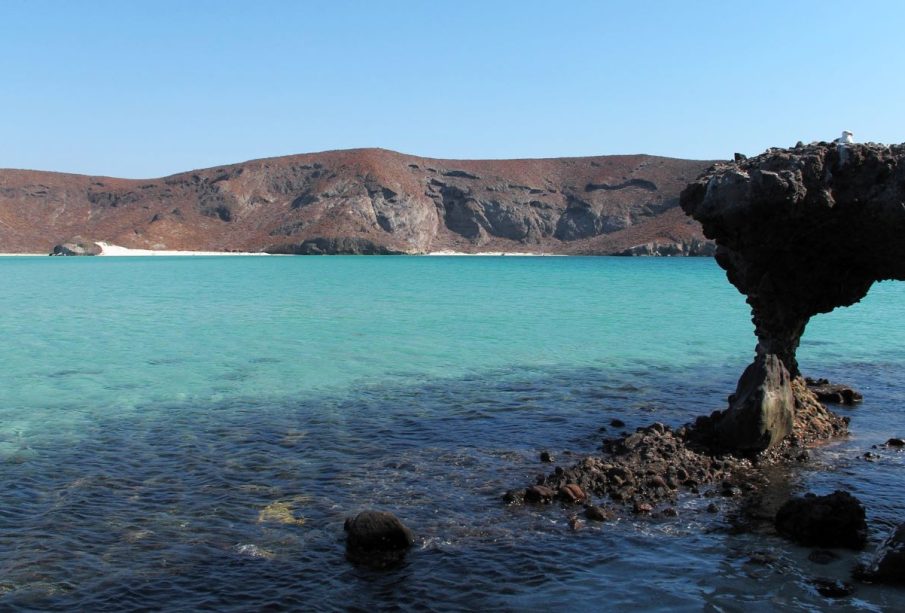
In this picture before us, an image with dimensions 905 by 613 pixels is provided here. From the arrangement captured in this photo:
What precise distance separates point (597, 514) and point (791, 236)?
26.9ft

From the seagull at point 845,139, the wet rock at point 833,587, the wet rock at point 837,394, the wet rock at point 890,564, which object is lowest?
the wet rock at point 833,587

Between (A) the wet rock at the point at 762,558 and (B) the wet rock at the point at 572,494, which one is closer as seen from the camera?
(A) the wet rock at the point at 762,558

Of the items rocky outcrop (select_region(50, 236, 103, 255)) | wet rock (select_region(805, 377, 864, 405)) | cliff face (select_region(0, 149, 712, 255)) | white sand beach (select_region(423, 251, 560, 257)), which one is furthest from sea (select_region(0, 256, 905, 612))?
white sand beach (select_region(423, 251, 560, 257))

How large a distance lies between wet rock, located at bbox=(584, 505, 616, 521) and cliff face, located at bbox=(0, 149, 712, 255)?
463 feet

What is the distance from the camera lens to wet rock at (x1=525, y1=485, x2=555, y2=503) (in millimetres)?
11820

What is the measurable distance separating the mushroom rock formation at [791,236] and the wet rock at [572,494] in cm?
413

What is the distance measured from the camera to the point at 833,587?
8.78m

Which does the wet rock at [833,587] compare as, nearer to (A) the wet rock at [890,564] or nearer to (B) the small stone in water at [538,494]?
(A) the wet rock at [890,564]

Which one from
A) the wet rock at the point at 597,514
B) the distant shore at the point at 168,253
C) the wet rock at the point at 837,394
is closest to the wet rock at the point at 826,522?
the wet rock at the point at 597,514

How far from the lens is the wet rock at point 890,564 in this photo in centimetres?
884

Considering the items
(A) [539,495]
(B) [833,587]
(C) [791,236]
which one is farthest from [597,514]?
(C) [791,236]

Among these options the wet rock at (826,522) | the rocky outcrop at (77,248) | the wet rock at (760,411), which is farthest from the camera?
the rocky outcrop at (77,248)

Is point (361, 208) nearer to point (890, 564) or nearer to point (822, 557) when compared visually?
point (822, 557)

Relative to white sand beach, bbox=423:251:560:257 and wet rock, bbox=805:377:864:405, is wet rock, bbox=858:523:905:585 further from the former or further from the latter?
white sand beach, bbox=423:251:560:257
